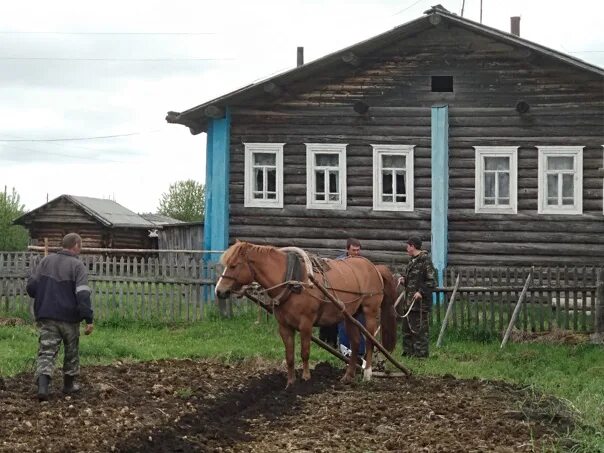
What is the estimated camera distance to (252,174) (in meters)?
21.6

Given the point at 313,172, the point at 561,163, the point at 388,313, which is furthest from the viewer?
the point at 313,172

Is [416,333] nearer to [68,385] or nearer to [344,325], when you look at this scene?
[344,325]

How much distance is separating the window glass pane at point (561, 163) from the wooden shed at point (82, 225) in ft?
56.3

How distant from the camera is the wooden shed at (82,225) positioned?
34625 millimetres

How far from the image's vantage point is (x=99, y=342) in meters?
14.2

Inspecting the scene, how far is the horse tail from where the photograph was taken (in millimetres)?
12727

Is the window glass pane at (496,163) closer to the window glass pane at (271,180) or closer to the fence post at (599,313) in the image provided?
the window glass pane at (271,180)

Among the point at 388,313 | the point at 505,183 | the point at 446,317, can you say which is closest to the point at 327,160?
the point at 505,183

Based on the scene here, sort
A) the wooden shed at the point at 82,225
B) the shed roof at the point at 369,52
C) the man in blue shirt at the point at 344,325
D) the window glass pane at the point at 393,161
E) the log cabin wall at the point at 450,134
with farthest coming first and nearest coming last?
the wooden shed at the point at 82,225 → the window glass pane at the point at 393,161 → the log cabin wall at the point at 450,134 → the shed roof at the point at 369,52 → the man in blue shirt at the point at 344,325

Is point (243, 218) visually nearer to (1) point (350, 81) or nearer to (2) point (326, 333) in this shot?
(1) point (350, 81)

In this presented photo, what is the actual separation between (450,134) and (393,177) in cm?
143

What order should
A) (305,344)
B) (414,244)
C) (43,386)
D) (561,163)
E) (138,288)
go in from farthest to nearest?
(561,163), (138,288), (414,244), (305,344), (43,386)

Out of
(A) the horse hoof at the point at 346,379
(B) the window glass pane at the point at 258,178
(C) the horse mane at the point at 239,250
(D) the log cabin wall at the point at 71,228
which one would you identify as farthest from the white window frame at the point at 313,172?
(D) the log cabin wall at the point at 71,228

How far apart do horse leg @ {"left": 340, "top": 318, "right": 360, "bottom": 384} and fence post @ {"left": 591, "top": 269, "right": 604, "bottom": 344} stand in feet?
17.3
